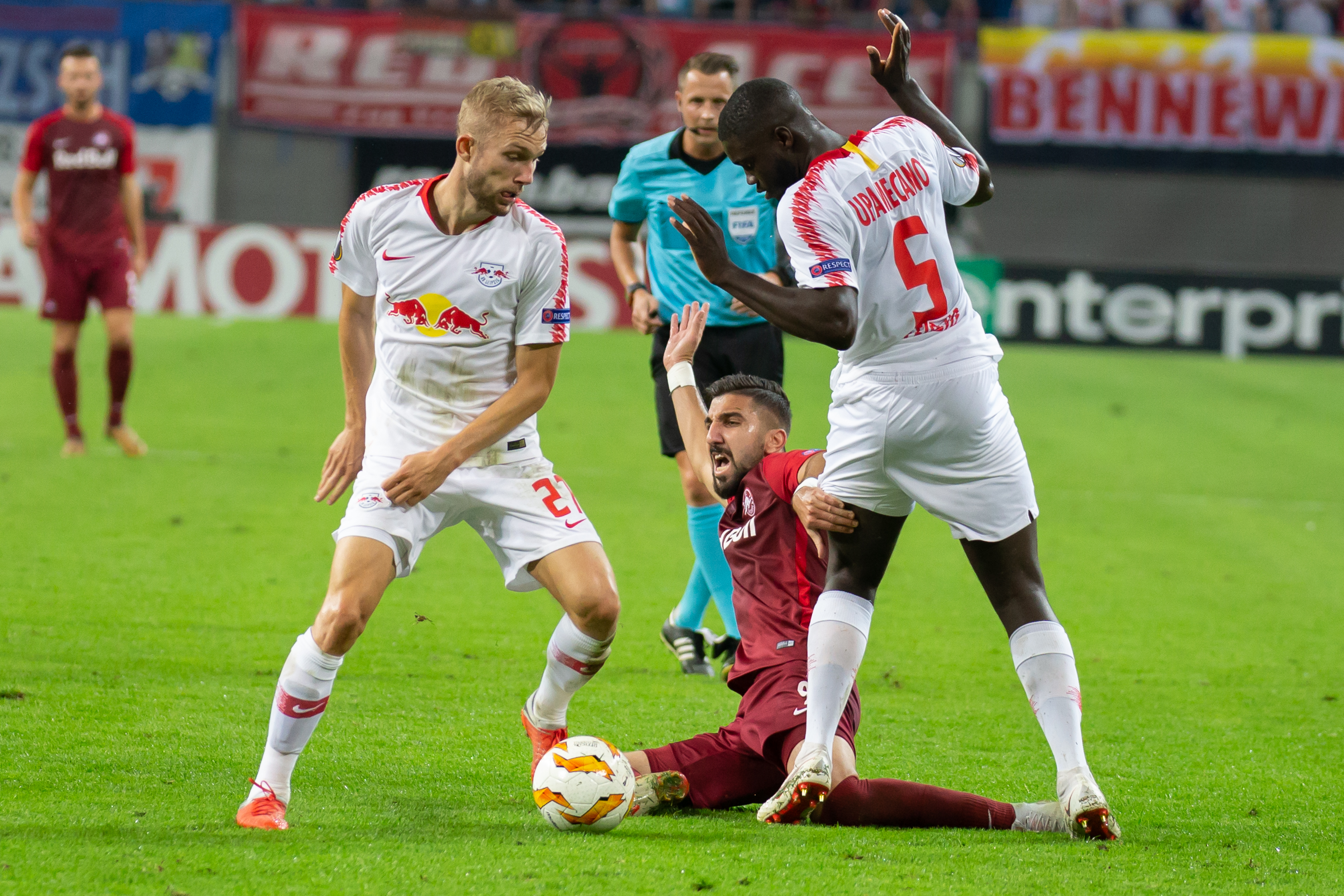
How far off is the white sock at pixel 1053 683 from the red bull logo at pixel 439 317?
1696 millimetres

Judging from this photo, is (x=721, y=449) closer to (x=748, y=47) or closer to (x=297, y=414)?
(x=297, y=414)

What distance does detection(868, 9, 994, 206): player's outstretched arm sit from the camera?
4.30m

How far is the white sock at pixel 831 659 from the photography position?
3.90 metres

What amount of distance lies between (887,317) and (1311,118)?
1894cm

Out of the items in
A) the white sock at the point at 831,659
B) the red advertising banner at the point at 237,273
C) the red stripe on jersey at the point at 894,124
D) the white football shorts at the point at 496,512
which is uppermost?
the red stripe on jersey at the point at 894,124

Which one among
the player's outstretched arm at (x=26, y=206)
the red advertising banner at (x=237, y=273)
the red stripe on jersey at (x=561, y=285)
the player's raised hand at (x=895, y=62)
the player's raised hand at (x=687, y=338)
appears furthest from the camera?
the red advertising banner at (x=237, y=273)

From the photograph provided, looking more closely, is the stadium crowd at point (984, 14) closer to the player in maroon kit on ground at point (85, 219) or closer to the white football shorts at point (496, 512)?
the player in maroon kit on ground at point (85, 219)

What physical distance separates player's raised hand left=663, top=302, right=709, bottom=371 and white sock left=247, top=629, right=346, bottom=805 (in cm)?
147

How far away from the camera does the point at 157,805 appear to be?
12.5 feet

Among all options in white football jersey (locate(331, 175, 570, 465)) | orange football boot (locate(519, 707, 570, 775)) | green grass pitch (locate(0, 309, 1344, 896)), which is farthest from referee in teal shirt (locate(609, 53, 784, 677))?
white football jersey (locate(331, 175, 570, 465))

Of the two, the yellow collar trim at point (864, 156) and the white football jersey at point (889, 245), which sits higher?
the yellow collar trim at point (864, 156)

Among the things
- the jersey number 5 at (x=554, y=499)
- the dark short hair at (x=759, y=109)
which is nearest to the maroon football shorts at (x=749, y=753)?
the jersey number 5 at (x=554, y=499)

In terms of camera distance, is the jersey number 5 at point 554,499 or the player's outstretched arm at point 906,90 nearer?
the jersey number 5 at point 554,499

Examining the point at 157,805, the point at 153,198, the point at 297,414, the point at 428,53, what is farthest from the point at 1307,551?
the point at 153,198
